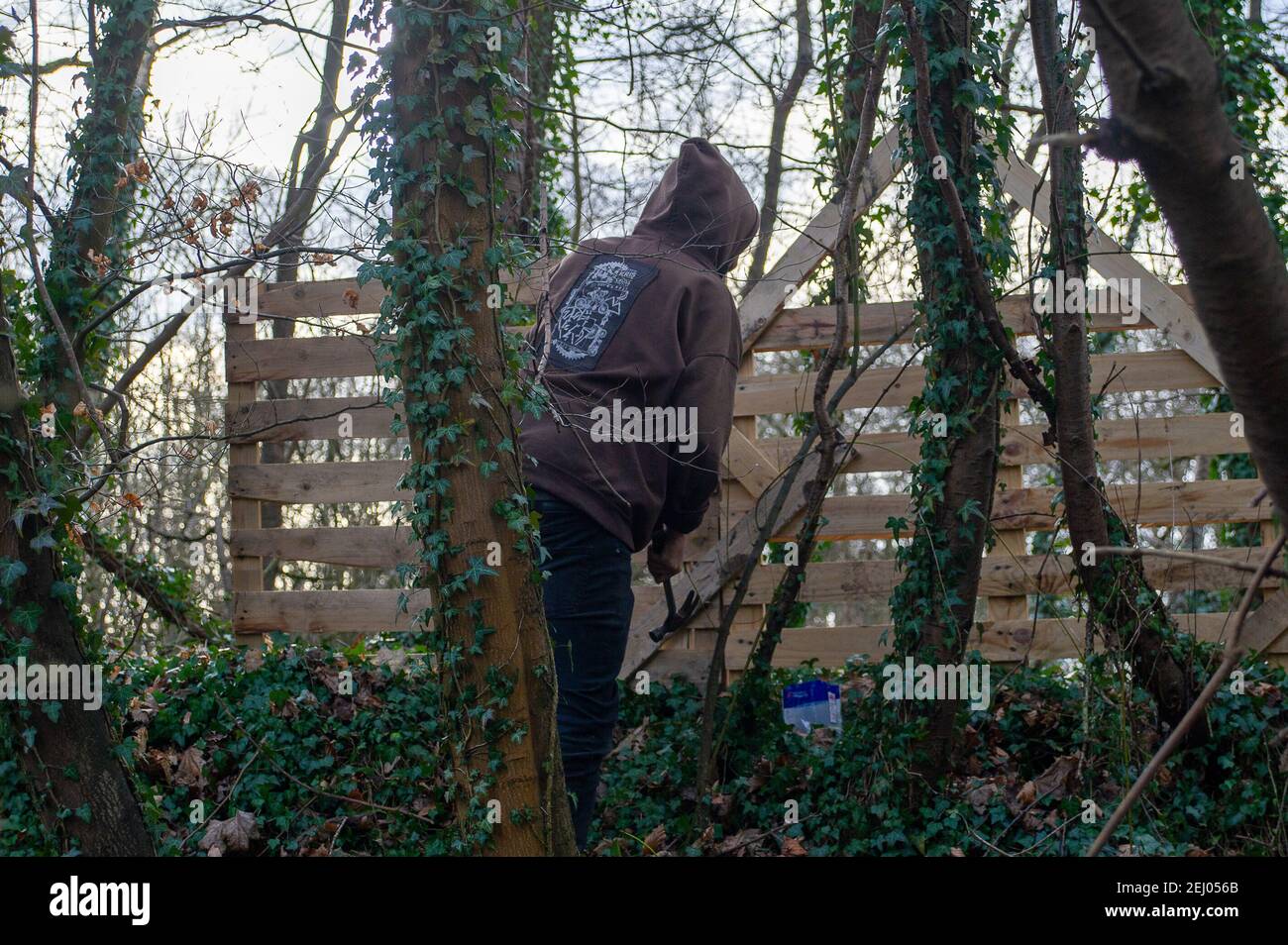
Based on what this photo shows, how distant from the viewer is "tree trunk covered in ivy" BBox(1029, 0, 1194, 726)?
154 inches

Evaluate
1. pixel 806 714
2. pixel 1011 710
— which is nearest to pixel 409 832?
pixel 806 714

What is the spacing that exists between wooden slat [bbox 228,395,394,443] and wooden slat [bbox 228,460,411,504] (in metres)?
0.17

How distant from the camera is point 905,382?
4.98 meters

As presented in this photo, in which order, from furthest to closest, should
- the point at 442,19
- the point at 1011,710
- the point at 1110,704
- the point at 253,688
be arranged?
1. the point at 253,688
2. the point at 1011,710
3. the point at 1110,704
4. the point at 442,19

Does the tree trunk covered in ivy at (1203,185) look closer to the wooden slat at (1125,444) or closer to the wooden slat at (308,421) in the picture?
the wooden slat at (1125,444)

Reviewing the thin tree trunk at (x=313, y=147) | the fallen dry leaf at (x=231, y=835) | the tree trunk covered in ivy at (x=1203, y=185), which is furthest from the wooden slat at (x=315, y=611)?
the tree trunk covered in ivy at (x=1203, y=185)

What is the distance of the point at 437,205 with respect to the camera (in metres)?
2.94

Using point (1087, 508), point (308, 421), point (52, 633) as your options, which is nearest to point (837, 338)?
point (1087, 508)

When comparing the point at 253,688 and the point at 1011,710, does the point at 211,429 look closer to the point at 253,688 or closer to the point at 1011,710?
the point at 253,688

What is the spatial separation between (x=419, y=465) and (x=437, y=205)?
2.35ft

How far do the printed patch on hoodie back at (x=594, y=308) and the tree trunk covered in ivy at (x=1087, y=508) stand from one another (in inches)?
62.4

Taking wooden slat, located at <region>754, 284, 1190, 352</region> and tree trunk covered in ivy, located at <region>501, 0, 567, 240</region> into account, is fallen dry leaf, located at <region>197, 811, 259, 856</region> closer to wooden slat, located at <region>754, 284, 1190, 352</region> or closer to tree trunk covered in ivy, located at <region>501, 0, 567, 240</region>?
wooden slat, located at <region>754, 284, 1190, 352</region>

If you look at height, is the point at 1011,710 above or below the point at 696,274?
below
